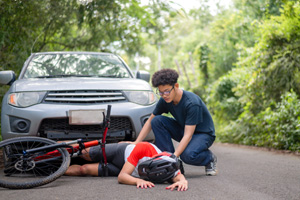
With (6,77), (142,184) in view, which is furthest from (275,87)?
(142,184)

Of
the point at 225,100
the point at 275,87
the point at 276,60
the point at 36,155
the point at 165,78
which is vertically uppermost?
the point at 276,60

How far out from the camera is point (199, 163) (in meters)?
5.41

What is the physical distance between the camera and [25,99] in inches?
218

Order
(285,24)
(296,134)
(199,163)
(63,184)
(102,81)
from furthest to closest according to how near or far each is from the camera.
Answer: (285,24) < (296,134) < (102,81) < (199,163) < (63,184)

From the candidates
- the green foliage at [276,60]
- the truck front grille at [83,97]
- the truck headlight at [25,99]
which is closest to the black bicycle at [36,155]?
the truck front grille at [83,97]

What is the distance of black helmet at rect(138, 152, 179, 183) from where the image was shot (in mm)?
4371

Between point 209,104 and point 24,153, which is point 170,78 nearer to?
point 24,153

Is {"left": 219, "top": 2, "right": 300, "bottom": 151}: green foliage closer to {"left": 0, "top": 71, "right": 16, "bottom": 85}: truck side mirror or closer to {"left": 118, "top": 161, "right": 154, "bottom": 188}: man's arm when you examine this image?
{"left": 118, "top": 161, "right": 154, "bottom": 188}: man's arm

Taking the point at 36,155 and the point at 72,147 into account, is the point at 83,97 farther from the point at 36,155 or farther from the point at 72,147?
the point at 36,155

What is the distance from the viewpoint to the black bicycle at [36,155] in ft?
16.2

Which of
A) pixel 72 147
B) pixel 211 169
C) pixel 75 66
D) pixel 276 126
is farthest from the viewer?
pixel 276 126

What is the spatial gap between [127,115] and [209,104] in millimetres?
13032

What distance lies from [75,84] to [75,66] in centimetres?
125

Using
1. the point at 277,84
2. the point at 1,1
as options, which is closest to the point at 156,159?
the point at 1,1
